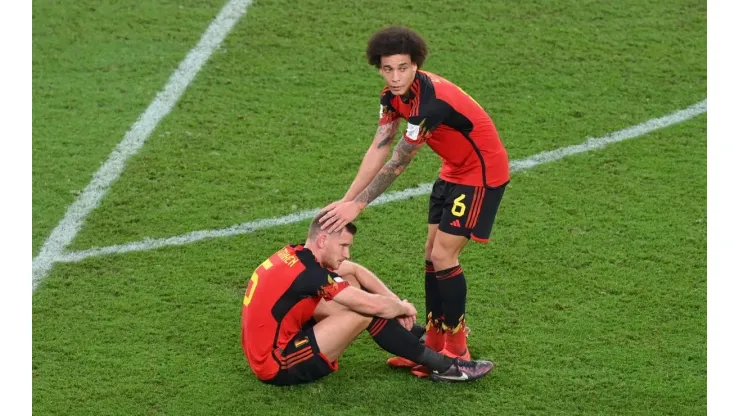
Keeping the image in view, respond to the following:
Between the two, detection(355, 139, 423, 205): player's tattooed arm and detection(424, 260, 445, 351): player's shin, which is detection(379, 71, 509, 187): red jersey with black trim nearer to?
detection(355, 139, 423, 205): player's tattooed arm

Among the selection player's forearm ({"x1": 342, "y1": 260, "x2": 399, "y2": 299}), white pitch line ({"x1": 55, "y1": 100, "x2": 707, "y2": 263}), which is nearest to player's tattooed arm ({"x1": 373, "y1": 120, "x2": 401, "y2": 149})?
player's forearm ({"x1": 342, "y1": 260, "x2": 399, "y2": 299})

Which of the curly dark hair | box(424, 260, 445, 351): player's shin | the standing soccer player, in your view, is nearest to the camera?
the curly dark hair

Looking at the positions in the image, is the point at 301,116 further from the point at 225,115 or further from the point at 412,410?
the point at 412,410

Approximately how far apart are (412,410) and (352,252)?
1.77 meters

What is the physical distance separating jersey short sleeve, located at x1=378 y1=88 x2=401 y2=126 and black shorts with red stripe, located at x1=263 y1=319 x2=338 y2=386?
118 cm

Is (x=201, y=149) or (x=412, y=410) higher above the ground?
(x=201, y=149)

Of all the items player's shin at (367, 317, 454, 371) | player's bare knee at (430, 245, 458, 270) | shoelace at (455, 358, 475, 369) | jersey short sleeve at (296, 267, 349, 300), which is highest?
player's bare knee at (430, 245, 458, 270)

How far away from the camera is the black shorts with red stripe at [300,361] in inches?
243

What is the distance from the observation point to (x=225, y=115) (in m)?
9.44

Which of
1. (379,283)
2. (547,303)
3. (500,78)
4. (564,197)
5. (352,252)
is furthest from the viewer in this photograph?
(500,78)

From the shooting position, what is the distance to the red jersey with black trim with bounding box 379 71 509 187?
5.89 metres

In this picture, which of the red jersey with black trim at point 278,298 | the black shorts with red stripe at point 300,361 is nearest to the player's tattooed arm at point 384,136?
the red jersey with black trim at point 278,298

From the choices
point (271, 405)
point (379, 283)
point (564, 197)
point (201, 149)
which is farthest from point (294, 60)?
point (271, 405)

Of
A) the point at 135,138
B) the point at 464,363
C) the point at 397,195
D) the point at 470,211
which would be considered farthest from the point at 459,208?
the point at 135,138
